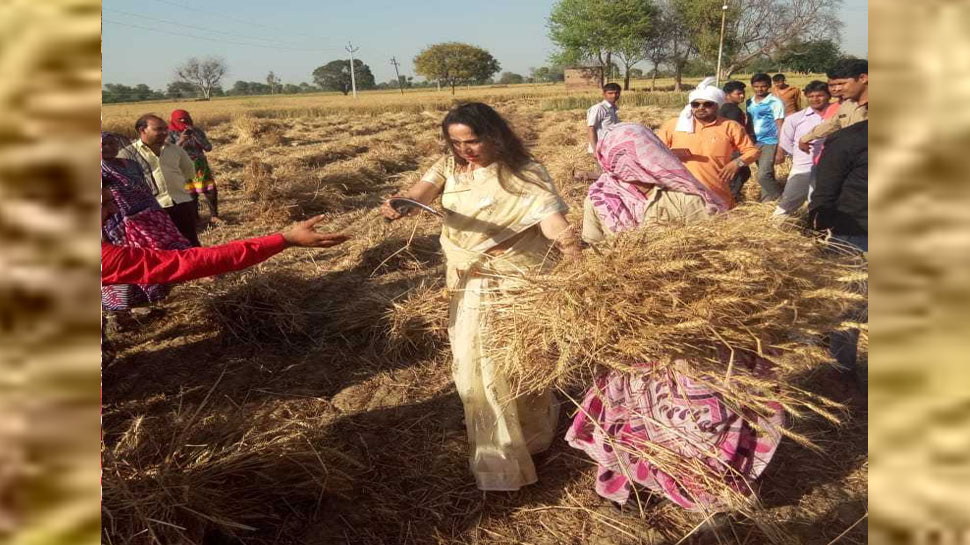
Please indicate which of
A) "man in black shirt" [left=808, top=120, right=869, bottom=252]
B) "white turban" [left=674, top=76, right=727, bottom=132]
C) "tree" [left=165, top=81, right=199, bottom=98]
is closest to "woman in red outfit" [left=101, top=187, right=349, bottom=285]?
"man in black shirt" [left=808, top=120, right=869, bottom=252]

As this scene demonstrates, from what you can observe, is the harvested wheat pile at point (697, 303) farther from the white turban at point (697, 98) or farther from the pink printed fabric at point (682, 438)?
the white turban at point (697, 98)

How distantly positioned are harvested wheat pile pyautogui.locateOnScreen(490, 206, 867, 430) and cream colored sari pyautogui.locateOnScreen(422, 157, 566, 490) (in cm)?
46

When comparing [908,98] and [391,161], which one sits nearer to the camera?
[908,98]

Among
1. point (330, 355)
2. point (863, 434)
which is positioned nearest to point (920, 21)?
point (863, 434)

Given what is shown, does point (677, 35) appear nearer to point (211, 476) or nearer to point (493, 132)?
point (493, 132)

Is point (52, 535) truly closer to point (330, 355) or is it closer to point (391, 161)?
point (330, 355)

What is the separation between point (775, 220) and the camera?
2.07 metres

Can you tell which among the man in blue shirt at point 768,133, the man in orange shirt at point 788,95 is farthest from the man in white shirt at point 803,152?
the man in orange shirt at point 788,95

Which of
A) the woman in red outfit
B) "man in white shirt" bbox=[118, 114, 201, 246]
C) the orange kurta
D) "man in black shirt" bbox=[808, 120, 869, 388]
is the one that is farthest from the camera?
"man in white shirt" bbox=[118, 114, 201, 246]

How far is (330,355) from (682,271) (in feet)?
10.0

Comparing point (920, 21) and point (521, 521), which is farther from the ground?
point (920, 21)

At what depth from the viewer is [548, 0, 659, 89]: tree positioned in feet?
143

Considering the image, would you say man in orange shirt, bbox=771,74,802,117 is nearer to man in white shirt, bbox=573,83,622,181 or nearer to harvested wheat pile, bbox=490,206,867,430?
man in white shirt, bbox=573,83,622,181

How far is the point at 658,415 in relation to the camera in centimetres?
228
